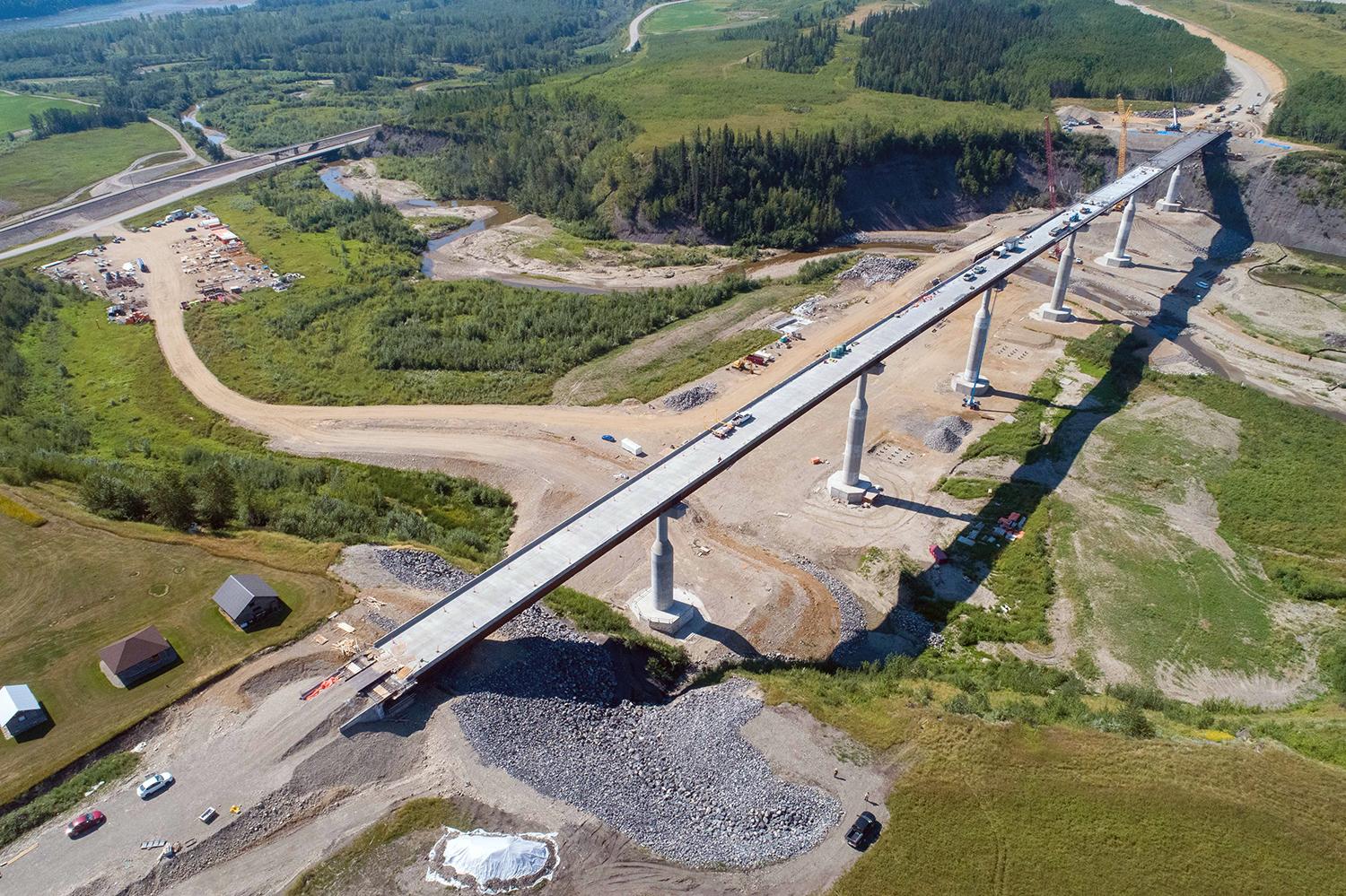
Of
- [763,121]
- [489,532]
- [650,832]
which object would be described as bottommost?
[489,532]

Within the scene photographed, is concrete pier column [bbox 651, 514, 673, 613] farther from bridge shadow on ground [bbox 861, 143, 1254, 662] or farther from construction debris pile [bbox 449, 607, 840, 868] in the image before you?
bridge shadow on ground [bbox 861, 143, 1254, 662]

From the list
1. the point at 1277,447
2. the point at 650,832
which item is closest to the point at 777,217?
the point at 1277,447

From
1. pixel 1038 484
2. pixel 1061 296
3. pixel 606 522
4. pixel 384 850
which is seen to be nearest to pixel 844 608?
pixel 606 522

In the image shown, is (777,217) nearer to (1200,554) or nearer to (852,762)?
(1200,554)

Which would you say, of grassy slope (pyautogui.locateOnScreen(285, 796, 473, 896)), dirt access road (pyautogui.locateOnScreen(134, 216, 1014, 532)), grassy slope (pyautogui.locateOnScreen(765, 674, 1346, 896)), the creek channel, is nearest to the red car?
grassy slope (pyautogui.locateOnScreen(285, 796, 473, 896))

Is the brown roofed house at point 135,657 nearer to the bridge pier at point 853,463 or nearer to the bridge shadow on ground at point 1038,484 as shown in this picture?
the bridge shadow on ground at point 1038,484
